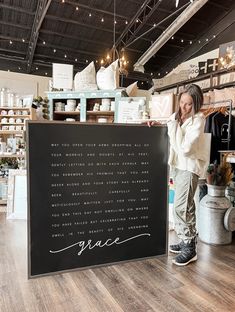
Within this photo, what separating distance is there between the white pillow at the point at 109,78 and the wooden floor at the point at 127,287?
2614 millimetres

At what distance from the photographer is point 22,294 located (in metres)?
1.82

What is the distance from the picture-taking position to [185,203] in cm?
226

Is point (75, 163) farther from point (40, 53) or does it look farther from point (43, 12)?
point (40, 53)

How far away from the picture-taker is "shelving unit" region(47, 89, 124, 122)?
4137mm

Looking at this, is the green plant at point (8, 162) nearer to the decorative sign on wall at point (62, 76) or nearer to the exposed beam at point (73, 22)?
the decorative sign on wall at point (62, 76)

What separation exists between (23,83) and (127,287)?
698 cm

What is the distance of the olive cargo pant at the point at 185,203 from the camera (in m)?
2.24

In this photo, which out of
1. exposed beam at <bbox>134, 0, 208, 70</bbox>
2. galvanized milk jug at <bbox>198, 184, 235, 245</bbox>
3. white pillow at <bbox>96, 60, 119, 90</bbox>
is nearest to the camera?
galvanized milk jug at <bbox>198, 184, 235, 245</bbox>

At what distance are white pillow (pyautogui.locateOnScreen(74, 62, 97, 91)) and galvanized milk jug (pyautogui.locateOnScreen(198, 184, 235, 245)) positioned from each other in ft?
7.86

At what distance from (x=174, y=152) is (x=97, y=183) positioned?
704 mm

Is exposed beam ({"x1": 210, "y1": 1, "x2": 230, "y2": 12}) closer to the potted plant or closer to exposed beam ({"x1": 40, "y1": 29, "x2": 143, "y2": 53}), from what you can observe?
exposed beam ({"x1": 40, "y1": 29, "x2": 143, "y2": 53})

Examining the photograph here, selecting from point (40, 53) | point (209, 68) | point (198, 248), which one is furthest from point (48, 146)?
point (40, 53)

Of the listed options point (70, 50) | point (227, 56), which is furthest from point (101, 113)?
point (70, 50)

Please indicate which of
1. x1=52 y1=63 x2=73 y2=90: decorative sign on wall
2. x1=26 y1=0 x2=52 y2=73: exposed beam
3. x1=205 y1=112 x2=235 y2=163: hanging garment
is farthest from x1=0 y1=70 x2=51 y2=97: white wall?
x1=205 y1=112 x2=235 y2=163: hanging garment
